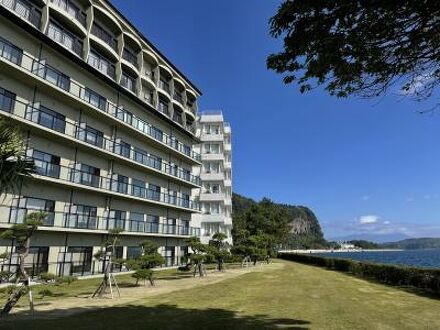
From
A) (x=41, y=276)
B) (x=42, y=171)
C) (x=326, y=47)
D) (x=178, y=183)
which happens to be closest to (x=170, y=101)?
(x=178, y=183)

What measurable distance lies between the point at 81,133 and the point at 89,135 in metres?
1.27

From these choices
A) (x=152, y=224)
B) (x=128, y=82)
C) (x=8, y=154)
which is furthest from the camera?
(x=152, y=224)

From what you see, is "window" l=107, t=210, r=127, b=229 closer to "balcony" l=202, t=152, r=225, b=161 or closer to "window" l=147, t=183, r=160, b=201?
"window" l=147, t=183, r=160, b=201

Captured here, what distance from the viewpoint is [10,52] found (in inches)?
981

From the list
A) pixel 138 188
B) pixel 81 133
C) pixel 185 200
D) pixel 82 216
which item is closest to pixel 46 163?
pixel 81 133

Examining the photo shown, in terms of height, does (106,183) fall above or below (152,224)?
above

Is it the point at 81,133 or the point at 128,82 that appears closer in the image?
the point at 81,133

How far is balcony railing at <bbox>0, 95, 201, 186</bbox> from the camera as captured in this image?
2550 cm

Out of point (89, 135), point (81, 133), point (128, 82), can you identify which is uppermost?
point (128, 82)

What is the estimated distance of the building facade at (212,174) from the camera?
64.1m

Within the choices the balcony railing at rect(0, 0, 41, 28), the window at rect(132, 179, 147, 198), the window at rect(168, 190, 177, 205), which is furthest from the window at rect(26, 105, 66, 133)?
the window at rect(168, 190, 177, 205)

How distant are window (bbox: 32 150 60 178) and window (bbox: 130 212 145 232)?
37.0 feet

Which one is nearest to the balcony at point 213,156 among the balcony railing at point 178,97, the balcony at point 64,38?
the balcony railing at point 178,97

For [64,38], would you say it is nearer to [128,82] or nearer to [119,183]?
[128,82]
